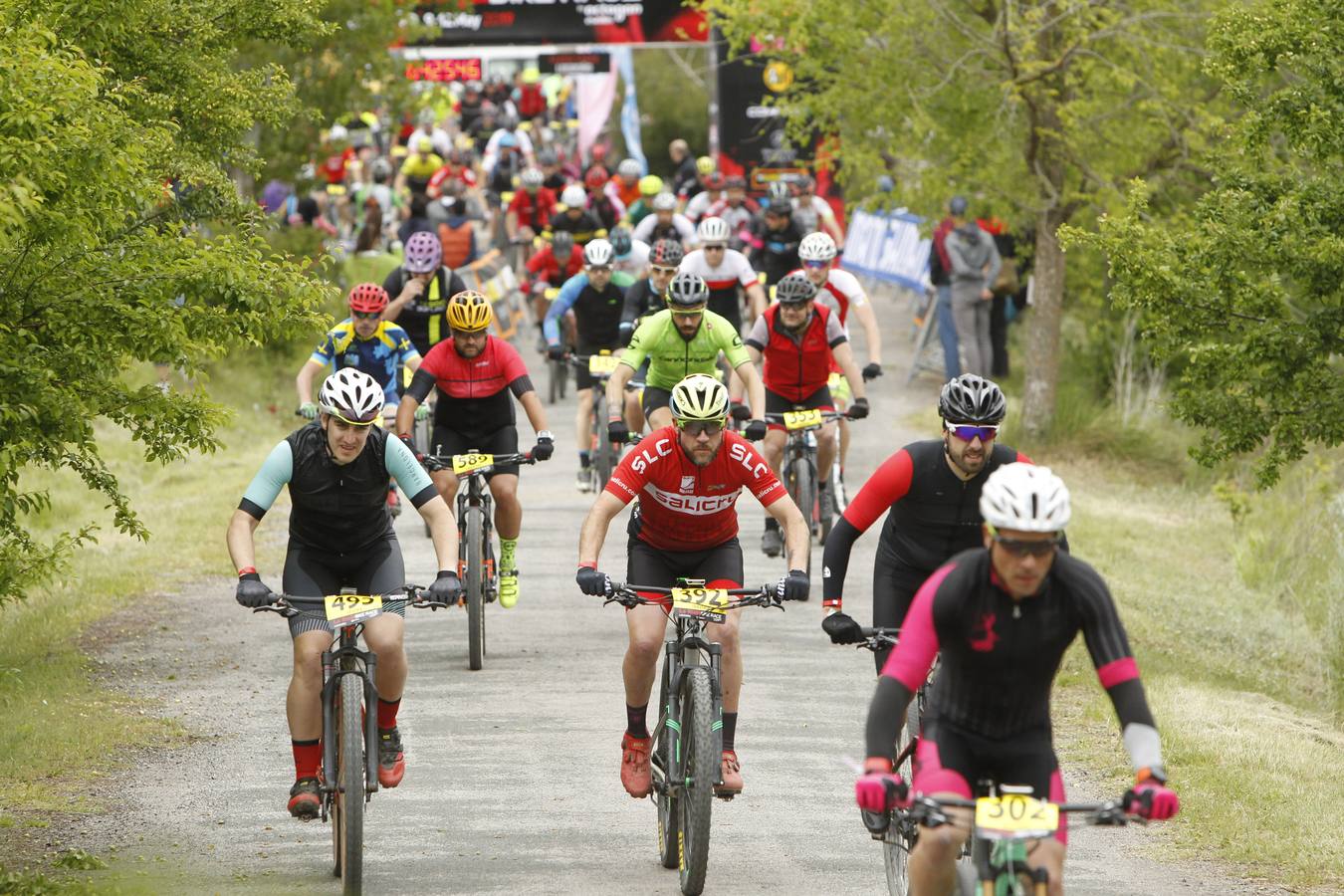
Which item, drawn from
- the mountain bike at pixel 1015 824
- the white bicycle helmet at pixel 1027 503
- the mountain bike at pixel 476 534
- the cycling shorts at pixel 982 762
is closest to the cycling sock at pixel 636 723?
the cycling shorts at pixel 982 762

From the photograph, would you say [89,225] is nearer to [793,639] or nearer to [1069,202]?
[793,639]

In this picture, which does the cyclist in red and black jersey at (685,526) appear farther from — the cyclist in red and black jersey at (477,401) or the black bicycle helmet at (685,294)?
the black bicycle helmet at (685,294)

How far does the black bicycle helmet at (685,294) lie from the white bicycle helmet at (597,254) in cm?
507

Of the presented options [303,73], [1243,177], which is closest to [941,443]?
[1243,177]

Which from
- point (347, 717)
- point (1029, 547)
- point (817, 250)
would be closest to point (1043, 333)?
point (817, 250)

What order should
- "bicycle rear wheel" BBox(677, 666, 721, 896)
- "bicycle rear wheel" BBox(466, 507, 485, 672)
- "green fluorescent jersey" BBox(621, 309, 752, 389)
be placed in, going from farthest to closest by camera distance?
"green fluorescent jersey" BBox(621, 309, 752, 389) < "bicycle rear wheel" BBox(466, 507, 485, 672) < "bicycle rear wheel" BBox(677, 666, 721, 896)

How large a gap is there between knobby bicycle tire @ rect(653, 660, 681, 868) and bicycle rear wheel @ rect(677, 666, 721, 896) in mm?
65

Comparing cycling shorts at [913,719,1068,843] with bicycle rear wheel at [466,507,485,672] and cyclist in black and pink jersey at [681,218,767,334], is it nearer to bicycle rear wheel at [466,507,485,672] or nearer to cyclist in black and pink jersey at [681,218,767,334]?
bicycle rear wheel at [466,507,485,672]

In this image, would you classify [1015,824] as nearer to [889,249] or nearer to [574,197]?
[574,197]

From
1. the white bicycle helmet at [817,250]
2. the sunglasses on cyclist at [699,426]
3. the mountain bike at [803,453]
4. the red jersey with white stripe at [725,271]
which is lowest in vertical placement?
the mountain bike at [803,453]

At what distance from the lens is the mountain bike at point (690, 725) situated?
26.0 ft

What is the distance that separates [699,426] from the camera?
8.79m

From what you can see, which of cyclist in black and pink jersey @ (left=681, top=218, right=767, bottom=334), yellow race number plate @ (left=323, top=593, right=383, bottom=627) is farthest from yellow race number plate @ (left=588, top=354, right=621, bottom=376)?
yellow race number plate @ (left=323, top=593, right=383, bottom=627)

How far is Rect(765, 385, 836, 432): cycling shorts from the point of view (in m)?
14.9
